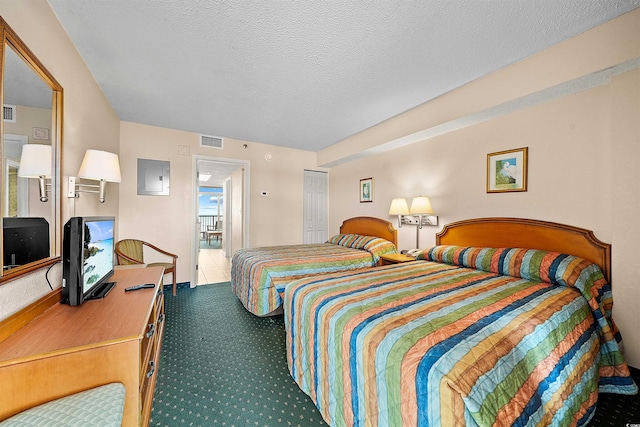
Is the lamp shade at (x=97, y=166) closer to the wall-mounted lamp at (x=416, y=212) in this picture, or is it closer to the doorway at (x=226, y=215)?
the doorway at (x=226, y=215)

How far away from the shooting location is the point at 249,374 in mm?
1945

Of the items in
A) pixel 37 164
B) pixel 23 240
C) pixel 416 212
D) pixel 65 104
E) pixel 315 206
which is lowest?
pixel 23 240

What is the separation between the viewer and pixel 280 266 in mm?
2840

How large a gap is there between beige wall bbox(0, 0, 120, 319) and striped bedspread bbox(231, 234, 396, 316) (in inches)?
63.9

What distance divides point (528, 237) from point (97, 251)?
3.66 meters

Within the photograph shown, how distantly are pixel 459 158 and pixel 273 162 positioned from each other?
3317 mm

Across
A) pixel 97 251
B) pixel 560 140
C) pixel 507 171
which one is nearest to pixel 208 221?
pixel 97 251

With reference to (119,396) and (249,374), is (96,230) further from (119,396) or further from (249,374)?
(249,374)

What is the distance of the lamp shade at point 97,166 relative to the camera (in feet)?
6.66

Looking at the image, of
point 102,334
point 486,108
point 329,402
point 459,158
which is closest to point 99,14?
point 102,334

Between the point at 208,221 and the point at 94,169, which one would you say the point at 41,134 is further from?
the point at 208,221

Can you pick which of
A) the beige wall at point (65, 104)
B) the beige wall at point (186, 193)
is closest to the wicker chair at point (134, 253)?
the beige wall at point (186, 193)

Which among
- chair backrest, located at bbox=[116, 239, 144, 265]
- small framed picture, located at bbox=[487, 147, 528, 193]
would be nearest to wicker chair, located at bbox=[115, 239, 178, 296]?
chair backrest, located at bbox=[116, 239, 144, 265]

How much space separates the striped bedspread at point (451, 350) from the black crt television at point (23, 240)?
152 centimetres
